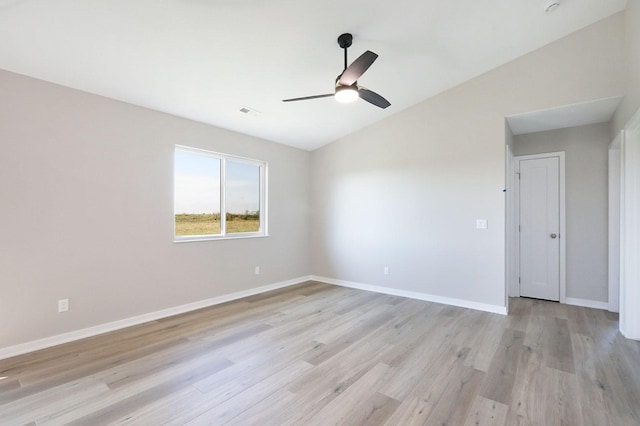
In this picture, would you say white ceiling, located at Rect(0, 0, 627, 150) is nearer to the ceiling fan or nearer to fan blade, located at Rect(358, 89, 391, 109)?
the ceiling fan

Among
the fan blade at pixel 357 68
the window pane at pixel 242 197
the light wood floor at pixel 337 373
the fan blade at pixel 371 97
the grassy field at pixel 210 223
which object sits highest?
the fan blade at pixel 357 68

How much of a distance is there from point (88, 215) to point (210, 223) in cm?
156

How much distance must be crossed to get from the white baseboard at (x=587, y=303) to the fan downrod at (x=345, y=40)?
479 centimetres

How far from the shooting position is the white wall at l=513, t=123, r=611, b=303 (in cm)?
414

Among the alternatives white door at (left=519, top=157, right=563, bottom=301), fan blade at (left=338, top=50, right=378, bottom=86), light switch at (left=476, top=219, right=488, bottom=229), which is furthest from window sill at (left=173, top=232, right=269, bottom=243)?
white door at (left=519, top=157, right=563, bottom=301)

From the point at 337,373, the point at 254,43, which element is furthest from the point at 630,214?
the point at 254,43

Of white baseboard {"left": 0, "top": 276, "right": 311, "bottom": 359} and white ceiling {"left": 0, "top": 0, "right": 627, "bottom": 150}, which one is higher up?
white ceiling {"left": 0, "top": 0, "right": 627, "bottom": 150}

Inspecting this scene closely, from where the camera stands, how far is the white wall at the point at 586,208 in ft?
13.6

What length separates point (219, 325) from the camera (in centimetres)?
350

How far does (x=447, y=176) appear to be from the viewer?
4367 mm

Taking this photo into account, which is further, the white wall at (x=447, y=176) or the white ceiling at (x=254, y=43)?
the white wall at (x=447, y=176)

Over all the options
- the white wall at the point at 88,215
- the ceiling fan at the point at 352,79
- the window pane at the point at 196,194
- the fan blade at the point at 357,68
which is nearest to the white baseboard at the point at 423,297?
the white wall at the point at 88,215

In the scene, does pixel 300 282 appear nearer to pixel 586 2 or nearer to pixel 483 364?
pixel 483 364

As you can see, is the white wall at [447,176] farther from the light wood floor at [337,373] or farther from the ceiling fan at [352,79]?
the ceiling fan at [352,79]
